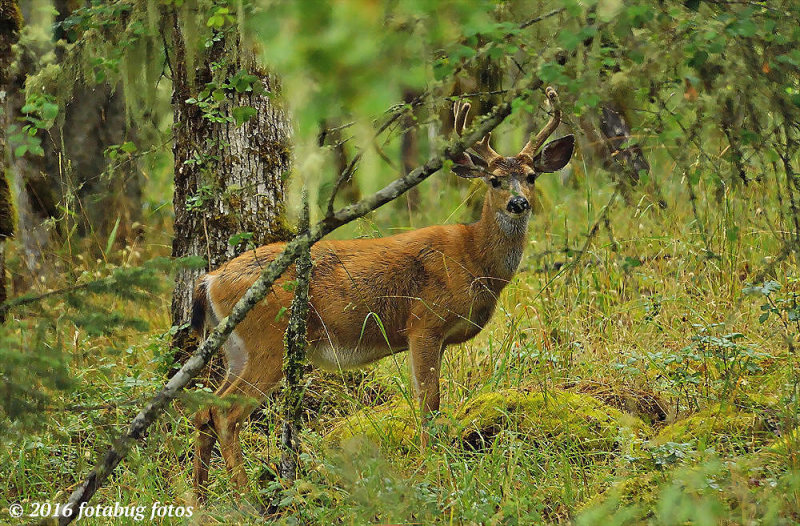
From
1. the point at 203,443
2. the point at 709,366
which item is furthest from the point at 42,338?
the point at 709,366

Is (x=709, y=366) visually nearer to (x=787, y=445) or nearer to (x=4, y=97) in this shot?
(x=787, y=445)

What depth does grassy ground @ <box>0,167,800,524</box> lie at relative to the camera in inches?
146

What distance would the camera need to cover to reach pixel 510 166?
5.90m

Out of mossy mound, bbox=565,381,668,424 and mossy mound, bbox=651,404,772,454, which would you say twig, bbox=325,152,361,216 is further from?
mossy mound, bbox=565,381,668,424

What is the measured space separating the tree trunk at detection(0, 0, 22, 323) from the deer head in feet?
8.33

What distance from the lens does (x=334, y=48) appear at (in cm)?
219

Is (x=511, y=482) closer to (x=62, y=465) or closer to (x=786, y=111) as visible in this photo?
(x=786, y=111)

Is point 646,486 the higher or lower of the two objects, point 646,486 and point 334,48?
the lower

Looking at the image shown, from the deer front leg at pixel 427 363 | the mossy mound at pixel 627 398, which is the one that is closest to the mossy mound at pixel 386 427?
the deer front leg at pixel 427 363

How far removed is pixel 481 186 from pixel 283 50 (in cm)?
547

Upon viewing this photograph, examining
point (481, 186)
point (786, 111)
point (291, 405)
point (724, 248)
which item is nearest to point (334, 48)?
point (786, 111)

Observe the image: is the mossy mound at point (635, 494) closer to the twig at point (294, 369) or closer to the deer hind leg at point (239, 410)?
the twig at point (294, 369)

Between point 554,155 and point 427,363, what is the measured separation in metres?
1.67

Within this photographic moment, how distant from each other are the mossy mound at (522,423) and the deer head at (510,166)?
129 centimetres
